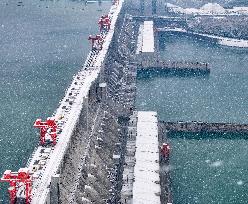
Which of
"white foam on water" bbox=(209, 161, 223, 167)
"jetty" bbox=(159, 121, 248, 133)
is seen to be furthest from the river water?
"white foam on water" bbox=(209, 161, 223, 167)

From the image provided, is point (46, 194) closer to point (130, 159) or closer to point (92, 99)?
point (130, 159)

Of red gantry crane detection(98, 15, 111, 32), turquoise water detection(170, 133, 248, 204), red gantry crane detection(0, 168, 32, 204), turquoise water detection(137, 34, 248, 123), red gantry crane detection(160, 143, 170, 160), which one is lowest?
turquoise water detection(170, 133, 248, 204)

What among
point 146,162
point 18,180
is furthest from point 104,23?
point 18,180

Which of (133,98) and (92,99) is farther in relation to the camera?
(133,98)

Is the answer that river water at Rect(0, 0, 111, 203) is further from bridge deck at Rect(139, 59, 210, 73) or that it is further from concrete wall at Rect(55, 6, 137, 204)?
bridge deck at Rect(139, 59, 210, 73)

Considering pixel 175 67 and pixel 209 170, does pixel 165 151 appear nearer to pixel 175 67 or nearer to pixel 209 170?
pixel 209 170

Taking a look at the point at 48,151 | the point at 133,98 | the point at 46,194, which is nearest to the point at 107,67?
the point at 133,98

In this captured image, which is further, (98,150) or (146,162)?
(98,150)
